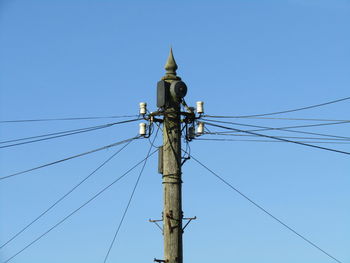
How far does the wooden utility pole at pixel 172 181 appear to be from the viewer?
43.0 ft

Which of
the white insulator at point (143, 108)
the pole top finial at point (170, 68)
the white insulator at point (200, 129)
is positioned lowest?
the white insulator at point (200, 129)

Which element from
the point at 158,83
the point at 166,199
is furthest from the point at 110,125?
the point at 166,199

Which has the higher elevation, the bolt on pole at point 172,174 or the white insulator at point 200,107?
the white insulator at point 200,107

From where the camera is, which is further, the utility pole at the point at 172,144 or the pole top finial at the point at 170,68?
the pole top finial at the point at 170,68

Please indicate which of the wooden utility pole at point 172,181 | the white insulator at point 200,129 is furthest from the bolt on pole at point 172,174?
the white insulator at point 200,129

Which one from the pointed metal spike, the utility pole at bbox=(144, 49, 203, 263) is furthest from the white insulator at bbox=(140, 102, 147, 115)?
the pointed metal spike

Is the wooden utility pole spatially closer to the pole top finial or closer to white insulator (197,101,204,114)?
the pole top finial

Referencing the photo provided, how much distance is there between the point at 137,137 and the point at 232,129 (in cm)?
245

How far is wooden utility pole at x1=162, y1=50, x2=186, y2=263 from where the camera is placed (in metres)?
13.1

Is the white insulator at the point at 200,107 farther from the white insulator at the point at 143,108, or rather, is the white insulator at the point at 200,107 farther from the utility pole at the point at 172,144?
the white insulator at the point at 143,108

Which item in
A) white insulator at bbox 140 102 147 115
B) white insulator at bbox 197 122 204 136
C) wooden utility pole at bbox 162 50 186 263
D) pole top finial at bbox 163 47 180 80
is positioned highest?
pole top finial at bbox 163 47 180 80

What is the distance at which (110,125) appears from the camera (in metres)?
15.9

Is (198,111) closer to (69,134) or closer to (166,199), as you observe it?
(166,199)

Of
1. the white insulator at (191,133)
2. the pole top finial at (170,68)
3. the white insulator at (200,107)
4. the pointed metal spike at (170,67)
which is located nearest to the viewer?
the white insulator at (200,107)
